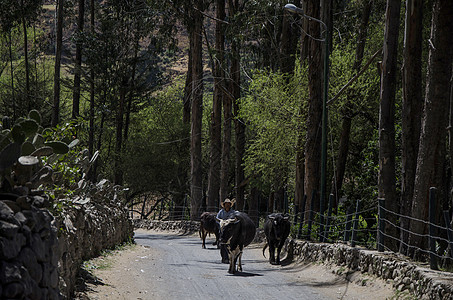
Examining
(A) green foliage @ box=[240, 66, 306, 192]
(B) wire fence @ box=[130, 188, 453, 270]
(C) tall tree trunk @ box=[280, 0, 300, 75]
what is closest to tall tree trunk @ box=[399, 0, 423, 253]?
(B) wire fence @ box=[130, 188, 453, 270]

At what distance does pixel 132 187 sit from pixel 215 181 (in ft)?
44.0

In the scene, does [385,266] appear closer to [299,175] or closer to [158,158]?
[299,175]

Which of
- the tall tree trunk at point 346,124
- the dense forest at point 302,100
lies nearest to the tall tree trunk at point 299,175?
the dense forest at point 302,100

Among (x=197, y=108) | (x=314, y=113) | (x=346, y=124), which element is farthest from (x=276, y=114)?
(x=197, y=108)

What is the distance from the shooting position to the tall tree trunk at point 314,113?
2281 centimetres

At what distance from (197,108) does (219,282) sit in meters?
24.2

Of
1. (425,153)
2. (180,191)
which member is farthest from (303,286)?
(180,191)

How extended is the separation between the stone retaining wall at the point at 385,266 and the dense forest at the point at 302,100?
2.64 feet

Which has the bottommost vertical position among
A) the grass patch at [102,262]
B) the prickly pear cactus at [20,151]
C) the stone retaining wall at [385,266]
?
the grass patch at [102,262]

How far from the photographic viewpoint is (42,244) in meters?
6.32

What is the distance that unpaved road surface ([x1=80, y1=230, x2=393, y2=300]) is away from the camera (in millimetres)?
12023

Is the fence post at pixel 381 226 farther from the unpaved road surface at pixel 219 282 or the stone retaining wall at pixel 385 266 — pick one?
the unpaved road surface at pixel 219 282

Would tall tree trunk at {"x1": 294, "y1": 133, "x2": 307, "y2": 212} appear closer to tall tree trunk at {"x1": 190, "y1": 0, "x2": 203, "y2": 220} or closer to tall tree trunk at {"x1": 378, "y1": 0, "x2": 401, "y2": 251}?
tall tree trunk at {"x1": 378, "y1": 0, "x2": 401, "y2": 251}

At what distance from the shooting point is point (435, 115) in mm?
13406
